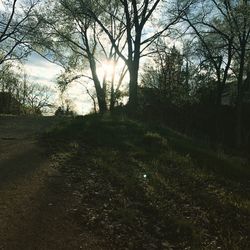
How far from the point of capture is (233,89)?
3684 cm

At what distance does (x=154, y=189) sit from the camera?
9180 millimetres

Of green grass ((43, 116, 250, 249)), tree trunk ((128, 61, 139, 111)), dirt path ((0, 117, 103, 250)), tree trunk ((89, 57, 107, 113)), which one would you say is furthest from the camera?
tree trunk ((89, 57, 107, 113))

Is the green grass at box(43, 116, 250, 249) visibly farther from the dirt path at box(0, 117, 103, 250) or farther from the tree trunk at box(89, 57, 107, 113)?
the tree trunk at box(89, 57, 107, 113)

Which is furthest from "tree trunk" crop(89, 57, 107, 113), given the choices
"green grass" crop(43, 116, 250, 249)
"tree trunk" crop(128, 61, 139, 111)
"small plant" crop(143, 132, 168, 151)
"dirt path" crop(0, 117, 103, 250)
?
"dirt path" crop(0, 117, 103, 250)

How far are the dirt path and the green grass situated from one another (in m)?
0.36

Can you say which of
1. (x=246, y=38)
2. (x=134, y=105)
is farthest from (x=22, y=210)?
(x=246, y=38)

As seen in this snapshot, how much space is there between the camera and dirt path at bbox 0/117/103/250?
21.2 ft

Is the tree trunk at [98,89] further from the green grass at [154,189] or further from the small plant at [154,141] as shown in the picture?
the green grass at [154,189]

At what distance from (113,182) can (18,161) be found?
2.44 metres

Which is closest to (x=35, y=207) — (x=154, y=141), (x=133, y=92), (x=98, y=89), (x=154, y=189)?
(x=154, y=189)

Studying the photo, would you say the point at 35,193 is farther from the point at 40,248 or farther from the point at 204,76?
the point at 204,76

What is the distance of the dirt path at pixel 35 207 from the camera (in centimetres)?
645

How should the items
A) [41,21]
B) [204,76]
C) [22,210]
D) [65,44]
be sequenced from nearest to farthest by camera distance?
[22,210] < [41,21] < [65,44] < [204,76]

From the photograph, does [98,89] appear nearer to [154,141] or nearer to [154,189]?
[154,141]
